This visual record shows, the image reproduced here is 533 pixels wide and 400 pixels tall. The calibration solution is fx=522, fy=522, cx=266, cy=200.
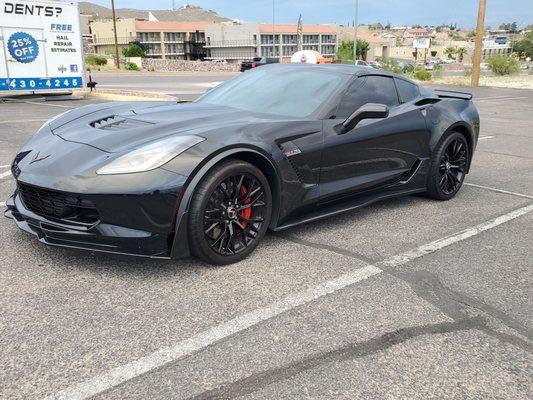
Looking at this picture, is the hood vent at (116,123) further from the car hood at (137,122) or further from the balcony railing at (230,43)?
the balcony railing at (230,43)

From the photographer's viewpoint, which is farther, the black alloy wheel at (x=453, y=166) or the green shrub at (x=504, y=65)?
the green shrub at (x=504, y=65)

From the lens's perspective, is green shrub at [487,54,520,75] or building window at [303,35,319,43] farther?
building window at [303,35,319,43]

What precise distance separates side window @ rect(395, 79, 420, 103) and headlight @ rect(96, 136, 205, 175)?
2517 millimetres

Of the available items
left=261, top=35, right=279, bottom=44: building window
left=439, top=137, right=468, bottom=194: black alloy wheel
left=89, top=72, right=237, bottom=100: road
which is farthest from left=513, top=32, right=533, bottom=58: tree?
left=439, top=137, right=468, bottom=194: black alloy wheel

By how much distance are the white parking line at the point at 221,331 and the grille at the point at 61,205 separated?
1064mm

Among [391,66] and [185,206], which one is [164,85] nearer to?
[391,66]

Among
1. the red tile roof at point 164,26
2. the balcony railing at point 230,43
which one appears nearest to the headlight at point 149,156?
Answer: the balcony railing at point 230,43

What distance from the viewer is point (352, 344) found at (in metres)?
2.69

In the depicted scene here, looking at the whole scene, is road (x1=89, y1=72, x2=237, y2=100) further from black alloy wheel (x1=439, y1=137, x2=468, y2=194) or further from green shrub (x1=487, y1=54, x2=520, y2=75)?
green shrub (x1=487, y1=54, x2=520, y2=75)

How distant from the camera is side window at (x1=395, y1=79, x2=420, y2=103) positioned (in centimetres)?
509

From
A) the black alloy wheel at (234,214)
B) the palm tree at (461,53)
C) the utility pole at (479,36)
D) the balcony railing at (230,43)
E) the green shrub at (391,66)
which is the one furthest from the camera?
the palm tree at (461,53)

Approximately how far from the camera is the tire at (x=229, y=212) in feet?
10.9

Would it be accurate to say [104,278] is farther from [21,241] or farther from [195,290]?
[21,241]

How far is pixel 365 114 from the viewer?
4.16m
